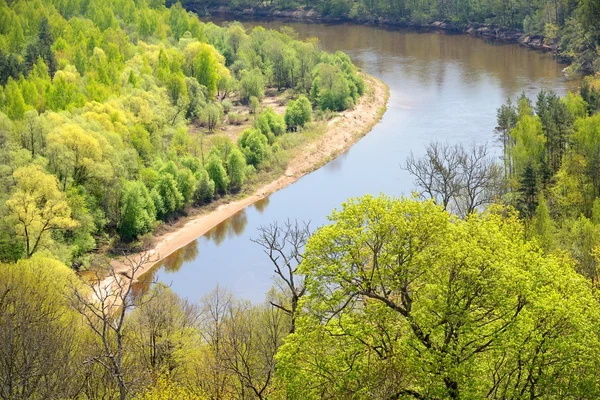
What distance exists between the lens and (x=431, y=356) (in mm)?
18562

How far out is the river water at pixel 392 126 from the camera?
47250mm

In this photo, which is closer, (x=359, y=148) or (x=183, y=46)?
(x=359, y=148)

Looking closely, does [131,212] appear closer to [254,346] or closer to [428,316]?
[254,346]

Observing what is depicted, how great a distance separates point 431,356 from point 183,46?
222 ft

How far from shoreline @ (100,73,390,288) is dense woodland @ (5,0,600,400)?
1.12 meters

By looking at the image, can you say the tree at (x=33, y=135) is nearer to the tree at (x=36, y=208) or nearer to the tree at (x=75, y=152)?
the tree at (x=75, y=152)

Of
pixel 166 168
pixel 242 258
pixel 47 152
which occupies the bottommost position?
pixel 242 258

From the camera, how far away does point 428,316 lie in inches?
756

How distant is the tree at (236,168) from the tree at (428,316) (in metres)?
36.7

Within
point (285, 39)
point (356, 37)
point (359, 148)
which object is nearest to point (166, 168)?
point (359, 148)

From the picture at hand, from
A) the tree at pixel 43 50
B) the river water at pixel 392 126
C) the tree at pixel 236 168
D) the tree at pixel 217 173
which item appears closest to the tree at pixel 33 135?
the river water at pixel 392 126

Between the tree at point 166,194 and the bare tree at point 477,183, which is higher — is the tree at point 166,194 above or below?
below

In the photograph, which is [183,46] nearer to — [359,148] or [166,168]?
[359,148]

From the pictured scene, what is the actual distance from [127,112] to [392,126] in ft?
82.3
